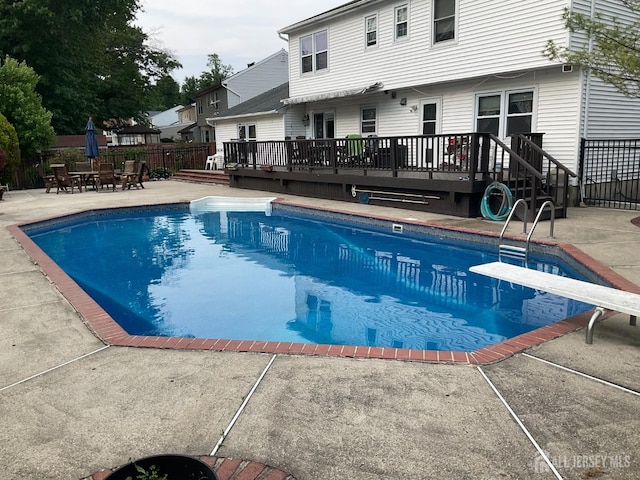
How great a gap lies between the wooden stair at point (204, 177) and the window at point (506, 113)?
11080mm

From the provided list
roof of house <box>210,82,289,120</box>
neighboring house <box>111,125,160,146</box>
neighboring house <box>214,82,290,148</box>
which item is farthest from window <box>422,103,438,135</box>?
neighboring house <box>111,125,160,146</box>

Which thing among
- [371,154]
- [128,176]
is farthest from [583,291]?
[128,176]

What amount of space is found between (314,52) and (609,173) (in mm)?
10826

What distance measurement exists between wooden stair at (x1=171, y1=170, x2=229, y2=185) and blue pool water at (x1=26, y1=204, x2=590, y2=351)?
932cm

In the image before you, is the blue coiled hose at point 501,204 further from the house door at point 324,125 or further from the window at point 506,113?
the house door at point 324,125

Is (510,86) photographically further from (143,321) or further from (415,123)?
(143,321)

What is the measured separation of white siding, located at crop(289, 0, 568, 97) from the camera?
11117 mm

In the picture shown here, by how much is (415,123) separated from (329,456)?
1326 cm

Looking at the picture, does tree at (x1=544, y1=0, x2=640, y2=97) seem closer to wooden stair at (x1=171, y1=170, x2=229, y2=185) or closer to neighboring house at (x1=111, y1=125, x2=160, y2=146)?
wooden stair at (x1=171, y1=170, x2=229, y2=185)

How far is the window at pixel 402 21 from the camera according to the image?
46.1ft

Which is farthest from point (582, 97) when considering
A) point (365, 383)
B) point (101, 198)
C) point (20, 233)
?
point (101, 198)

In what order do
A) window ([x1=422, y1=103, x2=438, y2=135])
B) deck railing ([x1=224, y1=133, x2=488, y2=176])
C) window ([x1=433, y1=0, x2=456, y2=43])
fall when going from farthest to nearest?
window ([x1=422, y1=103, x2=438, y2=135]) < window ([x1=433, y1=0, x2=456, y2=43]) < deck railing ([x1=224, y1=133, x2=488, y2=176])

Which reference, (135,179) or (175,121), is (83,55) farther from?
(175,121)

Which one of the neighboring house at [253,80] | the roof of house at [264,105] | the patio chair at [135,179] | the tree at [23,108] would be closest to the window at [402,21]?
the roof of house at [264,105]
